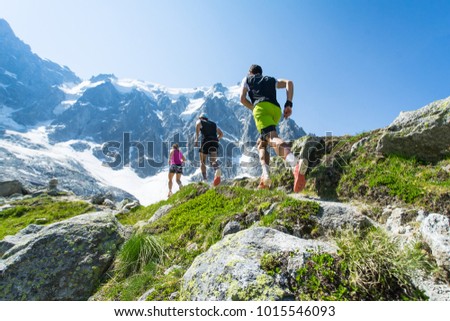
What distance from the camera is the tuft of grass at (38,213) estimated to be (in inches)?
691

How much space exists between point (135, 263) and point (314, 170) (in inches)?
249

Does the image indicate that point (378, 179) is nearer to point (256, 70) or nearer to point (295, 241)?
point (295, 241)

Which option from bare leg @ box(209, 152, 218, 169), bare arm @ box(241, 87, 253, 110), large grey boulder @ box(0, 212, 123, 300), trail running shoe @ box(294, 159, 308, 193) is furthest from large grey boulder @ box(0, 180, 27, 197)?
trail running shoe @ box(294, 159, 308, 193)

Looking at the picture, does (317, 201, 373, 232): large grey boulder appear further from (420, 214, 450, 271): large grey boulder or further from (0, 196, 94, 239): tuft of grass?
(0, 196, 94, 239): tuft of grass

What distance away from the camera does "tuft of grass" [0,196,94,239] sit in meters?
17.6

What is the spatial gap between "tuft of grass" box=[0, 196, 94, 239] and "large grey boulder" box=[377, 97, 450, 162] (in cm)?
1854

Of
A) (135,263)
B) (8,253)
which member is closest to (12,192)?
(8,253)

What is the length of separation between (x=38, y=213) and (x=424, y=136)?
22943mm

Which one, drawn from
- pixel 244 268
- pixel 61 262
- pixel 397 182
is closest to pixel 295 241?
pixel 244 268

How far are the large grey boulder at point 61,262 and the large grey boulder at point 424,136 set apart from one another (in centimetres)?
849

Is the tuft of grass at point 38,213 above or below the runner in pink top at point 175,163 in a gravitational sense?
below

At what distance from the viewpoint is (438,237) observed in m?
3.97

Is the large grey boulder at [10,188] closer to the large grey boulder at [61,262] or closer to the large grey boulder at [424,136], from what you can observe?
the large grey boulder at [61,262]

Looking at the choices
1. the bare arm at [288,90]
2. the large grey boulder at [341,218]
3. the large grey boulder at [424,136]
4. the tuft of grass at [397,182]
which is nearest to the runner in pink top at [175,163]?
the bare arm at [288,90]
